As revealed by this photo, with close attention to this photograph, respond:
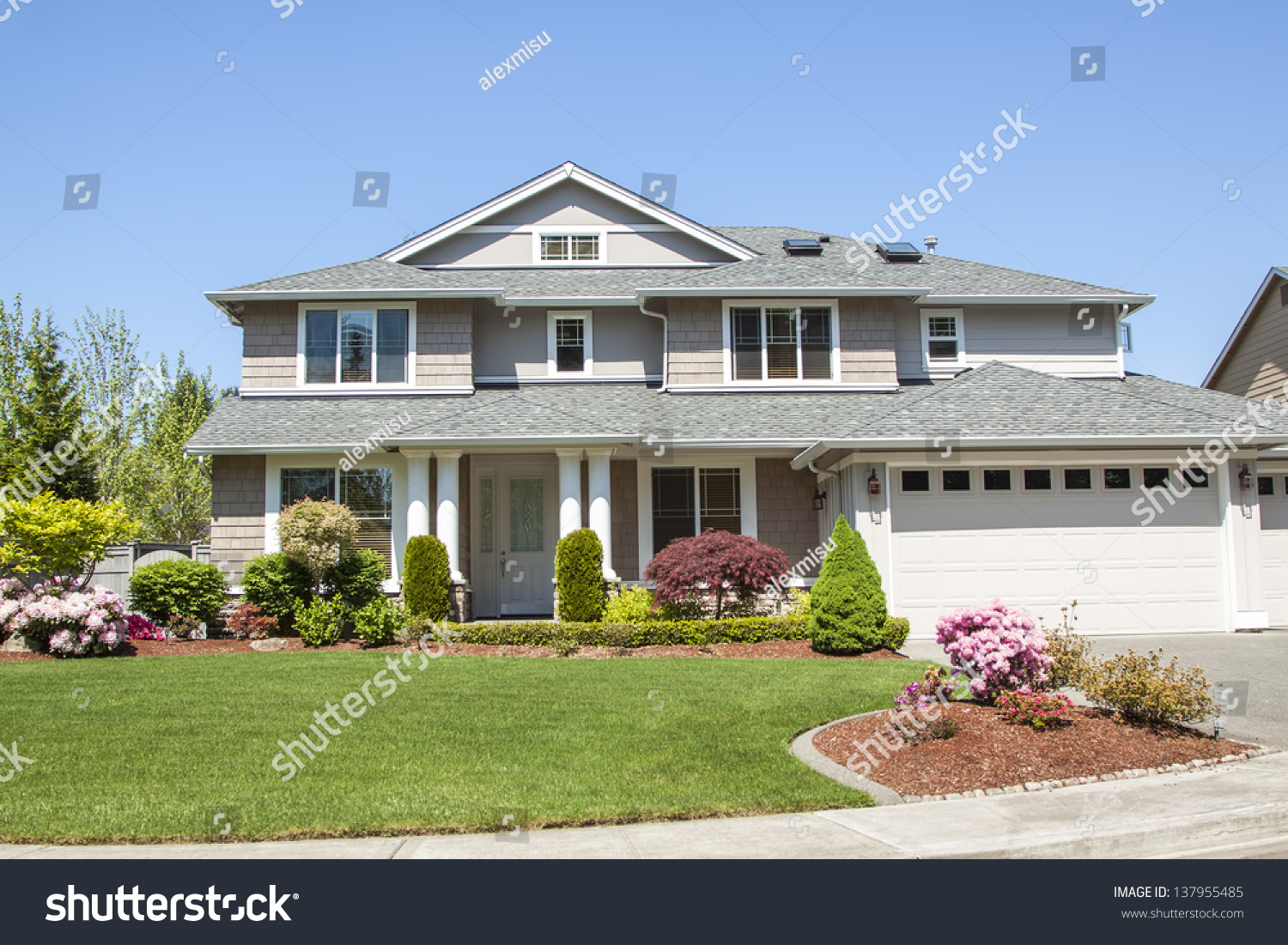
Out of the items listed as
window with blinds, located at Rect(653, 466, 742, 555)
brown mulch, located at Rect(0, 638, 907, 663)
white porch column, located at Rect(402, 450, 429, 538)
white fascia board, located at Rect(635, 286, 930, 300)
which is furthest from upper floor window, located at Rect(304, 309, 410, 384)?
brown mulch, located at Rect(0, 638, 907, 663)

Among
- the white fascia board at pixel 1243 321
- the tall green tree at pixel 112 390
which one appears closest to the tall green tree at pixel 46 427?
the tall green tree at pixel 112 390

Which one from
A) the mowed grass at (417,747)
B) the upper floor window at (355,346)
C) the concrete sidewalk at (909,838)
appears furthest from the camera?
the upper floor window at (355,346)

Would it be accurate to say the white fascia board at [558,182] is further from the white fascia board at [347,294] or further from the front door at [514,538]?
the front door at [514,538]

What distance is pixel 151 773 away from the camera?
24.5 feet

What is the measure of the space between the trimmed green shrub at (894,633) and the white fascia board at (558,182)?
9.55m

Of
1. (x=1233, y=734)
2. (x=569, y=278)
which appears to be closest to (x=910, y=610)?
(x=1233, y=734)

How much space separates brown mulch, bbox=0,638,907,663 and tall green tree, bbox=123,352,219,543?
20.0 meters

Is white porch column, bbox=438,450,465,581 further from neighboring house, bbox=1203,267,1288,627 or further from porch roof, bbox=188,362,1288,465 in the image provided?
neighboring house, bbox=1203,267,1288,627

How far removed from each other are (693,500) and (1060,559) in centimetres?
627

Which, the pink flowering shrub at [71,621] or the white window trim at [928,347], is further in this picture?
the white window trim at [928,347]

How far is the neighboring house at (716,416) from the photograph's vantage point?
15.9m

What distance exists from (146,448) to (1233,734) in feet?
112

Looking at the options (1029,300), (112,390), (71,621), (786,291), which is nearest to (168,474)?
(112,390)
